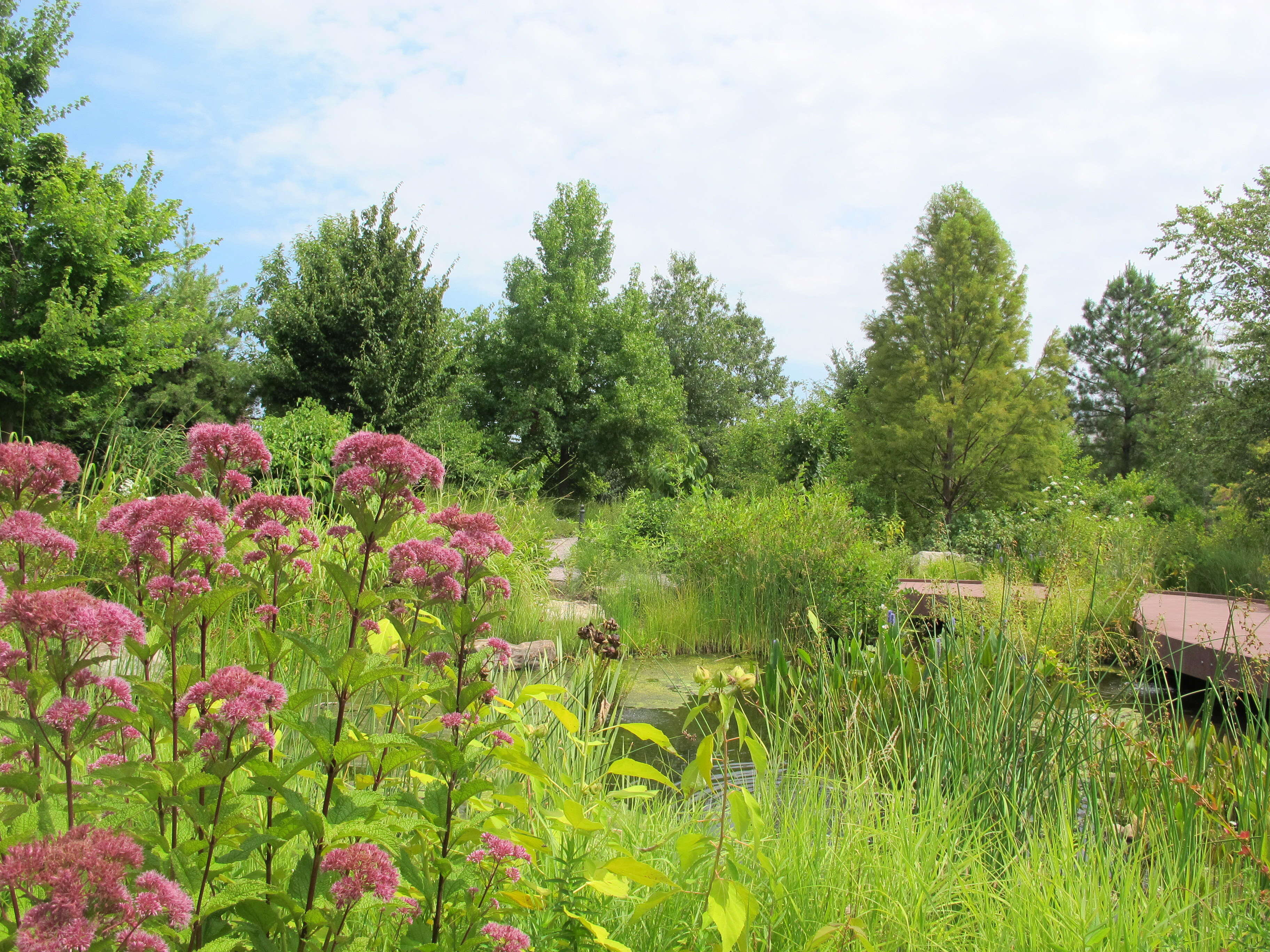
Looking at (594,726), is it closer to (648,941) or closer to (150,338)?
(648,941)

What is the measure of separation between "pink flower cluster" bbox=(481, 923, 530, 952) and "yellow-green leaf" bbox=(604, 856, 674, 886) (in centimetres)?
17

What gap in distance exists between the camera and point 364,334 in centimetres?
1449

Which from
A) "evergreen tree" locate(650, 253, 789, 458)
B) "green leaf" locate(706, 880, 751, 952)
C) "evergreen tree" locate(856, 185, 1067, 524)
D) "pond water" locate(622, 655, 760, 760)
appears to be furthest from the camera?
"evergreen tree" locate(650, 253, 789, 458)

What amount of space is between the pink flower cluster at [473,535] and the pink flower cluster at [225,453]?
35cm

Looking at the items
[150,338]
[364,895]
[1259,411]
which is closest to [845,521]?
[364,895]

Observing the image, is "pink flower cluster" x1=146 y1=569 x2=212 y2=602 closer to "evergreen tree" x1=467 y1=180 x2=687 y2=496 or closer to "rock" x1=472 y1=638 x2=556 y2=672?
"rock" x1=472 y1=638 x2=556 y2=672

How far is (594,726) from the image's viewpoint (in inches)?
126

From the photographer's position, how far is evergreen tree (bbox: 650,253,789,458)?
94.4 feet

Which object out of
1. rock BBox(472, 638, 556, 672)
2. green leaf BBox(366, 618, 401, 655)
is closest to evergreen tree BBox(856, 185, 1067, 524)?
rock BBox(472, 638, 556, 672)

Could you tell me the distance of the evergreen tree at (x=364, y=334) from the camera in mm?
14195

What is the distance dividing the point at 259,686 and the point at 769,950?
1.22m

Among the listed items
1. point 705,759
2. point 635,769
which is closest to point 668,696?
point 635,769

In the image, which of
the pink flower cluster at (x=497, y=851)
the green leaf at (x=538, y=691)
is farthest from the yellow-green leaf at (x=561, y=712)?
the pink flower cluster at (x=497, y=851)

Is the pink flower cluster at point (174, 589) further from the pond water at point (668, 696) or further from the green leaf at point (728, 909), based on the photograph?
the pond water at point (668, 696)
